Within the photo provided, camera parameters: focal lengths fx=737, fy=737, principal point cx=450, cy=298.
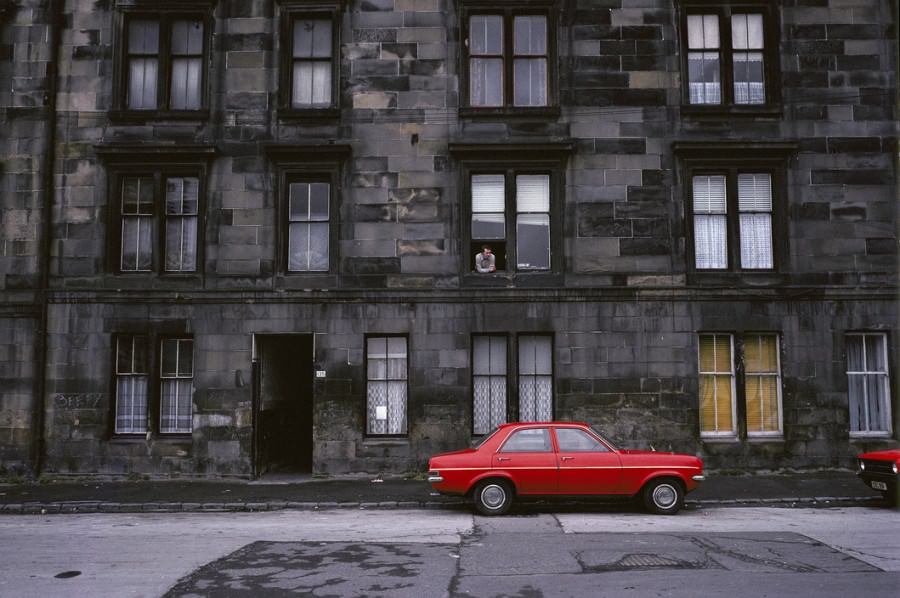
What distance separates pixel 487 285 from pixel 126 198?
346 inches

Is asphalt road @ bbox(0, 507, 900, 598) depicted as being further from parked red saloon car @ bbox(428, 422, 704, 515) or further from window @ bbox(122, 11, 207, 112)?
window @ bbox(122, 11, 207, 112)

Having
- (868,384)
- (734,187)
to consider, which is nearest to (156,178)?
(734,187)

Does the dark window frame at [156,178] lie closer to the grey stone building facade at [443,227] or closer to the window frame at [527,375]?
the grey stone building facade at [443,227]

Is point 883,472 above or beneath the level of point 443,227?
beneath

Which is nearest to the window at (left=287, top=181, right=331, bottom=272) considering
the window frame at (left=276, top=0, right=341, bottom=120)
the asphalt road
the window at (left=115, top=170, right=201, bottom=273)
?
the window frame at (left=276, top=0, right=341, bottom=120)

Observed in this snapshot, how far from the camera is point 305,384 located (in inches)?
766

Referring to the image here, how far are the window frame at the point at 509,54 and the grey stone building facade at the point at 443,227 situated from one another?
74 mm

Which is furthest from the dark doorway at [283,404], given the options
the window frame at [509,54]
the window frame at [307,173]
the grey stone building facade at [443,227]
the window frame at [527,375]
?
the window frame at [509,54]

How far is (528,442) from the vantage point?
12.5 metres

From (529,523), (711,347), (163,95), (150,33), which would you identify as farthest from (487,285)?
(150,33)

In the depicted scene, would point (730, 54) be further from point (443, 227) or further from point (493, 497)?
point (493, 497)

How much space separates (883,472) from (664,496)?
13.0 feet

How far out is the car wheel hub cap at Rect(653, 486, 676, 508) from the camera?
12273mm

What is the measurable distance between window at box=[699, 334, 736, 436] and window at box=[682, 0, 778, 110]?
224 inches
